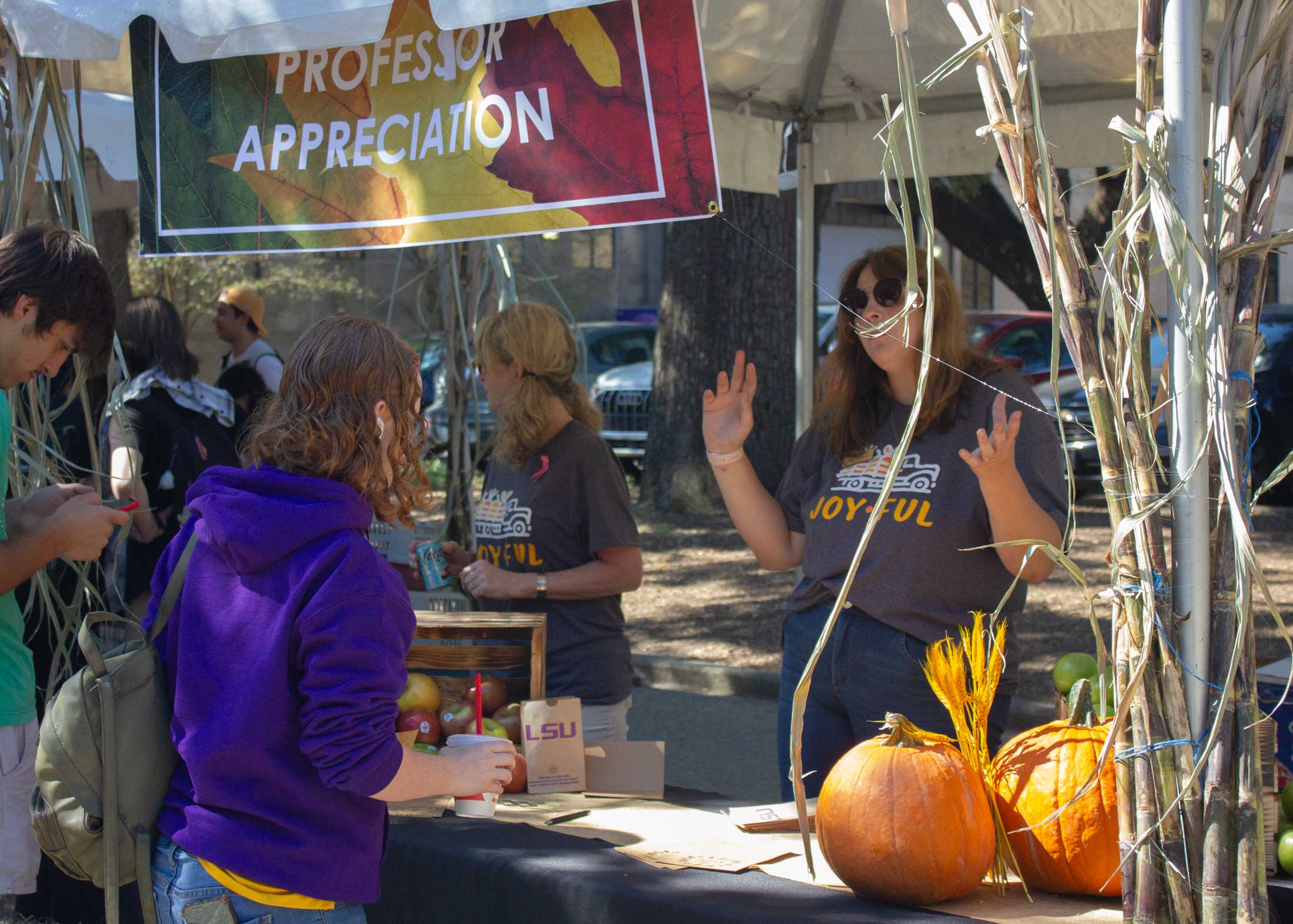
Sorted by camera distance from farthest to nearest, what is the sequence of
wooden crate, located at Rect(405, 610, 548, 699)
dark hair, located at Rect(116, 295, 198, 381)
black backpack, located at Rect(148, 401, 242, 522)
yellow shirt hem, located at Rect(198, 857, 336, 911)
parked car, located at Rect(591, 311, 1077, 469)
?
parked car, located at Rect(591, 311, 1077, 469) < dark hair, located at Rect(116, 295, 198, 381) < black backpack, located at Rect(148, 401, 242, 522) < wooden crate, located at Rect(405, 610, 548, 699) < yellow shirt hem, located at Rect(198, 857, 336, 911)

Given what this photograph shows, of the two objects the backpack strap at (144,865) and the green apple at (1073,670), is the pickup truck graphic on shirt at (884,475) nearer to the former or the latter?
the green apple at (1073,670)

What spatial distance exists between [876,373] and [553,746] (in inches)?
46.0

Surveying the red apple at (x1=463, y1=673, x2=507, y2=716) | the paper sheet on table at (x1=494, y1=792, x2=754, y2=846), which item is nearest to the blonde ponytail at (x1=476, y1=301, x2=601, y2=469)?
the red apple at (x1=463, y1=673, x2=507, y2=716)

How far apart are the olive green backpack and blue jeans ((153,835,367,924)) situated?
0.02m

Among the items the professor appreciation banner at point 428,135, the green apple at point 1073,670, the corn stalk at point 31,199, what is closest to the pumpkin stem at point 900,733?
the green apple at point 1073,670

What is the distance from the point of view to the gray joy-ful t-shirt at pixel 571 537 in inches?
129

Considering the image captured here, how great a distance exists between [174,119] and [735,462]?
68.3 inches

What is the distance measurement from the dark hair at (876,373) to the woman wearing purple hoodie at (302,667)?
4.49 ft

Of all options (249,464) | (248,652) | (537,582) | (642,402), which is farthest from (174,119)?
(642,402)

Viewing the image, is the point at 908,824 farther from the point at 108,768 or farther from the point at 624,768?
the point at 108,768

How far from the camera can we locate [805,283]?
4.42m

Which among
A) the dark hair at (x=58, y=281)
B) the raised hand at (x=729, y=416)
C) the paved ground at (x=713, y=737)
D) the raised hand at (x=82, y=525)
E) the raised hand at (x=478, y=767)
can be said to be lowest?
the paved ground at (x=713, y=737)

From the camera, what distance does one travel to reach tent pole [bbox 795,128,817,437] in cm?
439

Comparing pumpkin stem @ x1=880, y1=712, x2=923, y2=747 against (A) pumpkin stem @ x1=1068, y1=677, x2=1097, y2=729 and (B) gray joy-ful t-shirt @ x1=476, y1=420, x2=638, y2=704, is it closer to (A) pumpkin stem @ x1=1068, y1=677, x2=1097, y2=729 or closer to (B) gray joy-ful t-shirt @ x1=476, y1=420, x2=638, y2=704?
(A) pumpkin stem @ x1=1068, y1=677, x2=1097, y2=729
